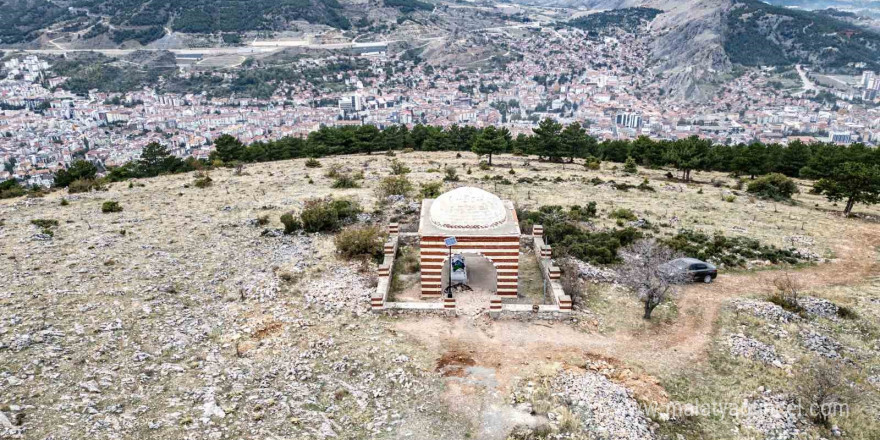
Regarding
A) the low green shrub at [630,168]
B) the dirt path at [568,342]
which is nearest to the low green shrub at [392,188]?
the dirt path at [568,342]

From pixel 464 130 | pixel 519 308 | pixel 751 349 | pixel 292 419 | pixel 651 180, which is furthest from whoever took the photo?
pixel 464 130

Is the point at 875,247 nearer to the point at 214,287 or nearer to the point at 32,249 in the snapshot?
the point at 214,287

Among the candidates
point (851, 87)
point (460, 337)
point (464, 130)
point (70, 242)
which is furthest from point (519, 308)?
point (851, 87)

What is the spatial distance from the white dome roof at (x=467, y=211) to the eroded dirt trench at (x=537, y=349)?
11.6ft

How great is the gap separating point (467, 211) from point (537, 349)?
5872 mm

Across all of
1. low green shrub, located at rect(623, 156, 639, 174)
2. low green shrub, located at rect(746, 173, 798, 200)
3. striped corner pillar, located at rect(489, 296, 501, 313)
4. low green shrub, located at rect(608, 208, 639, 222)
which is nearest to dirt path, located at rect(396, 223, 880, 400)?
striped corner pillar, located at rect(489, 296, 501, 313)

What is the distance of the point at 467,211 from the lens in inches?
739

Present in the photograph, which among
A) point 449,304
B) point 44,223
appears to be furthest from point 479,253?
point 44,223

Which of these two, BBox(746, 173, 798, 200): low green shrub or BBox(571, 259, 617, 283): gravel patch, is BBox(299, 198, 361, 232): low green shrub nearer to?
BBox(571, 259, 617, 283): gravel patch

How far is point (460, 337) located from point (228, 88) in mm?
156551

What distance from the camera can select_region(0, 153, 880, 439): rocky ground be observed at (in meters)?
12.3

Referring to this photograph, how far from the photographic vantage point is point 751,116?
140000 mm

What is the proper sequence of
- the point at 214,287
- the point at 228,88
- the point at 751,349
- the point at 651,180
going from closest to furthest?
1. the point at 751,349
2. the point at 214,287
3. the point at 651,180
4. the point at 228,88

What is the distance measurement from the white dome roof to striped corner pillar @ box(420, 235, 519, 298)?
0.61 meters
